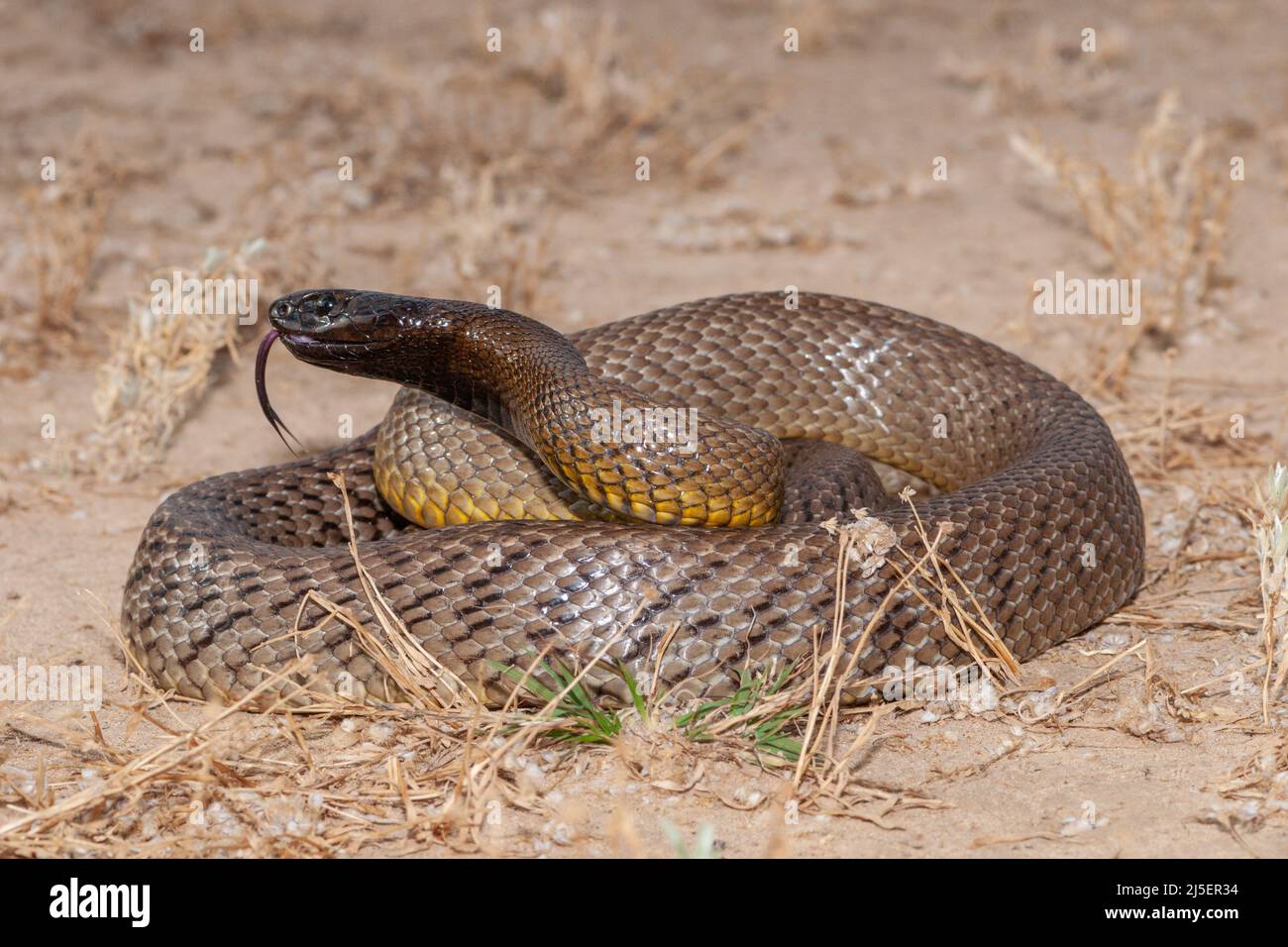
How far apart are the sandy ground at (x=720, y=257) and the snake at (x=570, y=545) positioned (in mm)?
285

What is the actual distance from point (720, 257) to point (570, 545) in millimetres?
5441

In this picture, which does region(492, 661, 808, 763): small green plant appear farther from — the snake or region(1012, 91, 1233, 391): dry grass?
region(1012, 91, 1233, 391): dry grass

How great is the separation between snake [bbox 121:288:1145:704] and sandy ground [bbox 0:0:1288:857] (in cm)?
28

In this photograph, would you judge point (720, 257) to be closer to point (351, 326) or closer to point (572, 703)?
point (351, 326)

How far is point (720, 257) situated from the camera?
32.1 feet

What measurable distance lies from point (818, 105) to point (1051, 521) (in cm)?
798

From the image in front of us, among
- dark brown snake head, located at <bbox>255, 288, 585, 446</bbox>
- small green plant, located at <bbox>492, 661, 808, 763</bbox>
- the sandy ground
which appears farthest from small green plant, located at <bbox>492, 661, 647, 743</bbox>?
dark brown snake head, located at <bbox>255, 288, 585, 446</bbox>

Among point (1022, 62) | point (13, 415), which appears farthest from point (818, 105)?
point (13, 415)

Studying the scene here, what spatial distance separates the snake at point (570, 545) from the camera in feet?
15.2

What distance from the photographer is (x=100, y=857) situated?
399 cm

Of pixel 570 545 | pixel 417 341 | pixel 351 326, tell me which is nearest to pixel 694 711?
pixel 570 545

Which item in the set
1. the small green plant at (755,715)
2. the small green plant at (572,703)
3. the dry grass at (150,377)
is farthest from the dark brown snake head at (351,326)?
the dry grass at (150,377)

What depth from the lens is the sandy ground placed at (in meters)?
4.20

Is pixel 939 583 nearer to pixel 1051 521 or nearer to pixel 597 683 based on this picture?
pixel 1051 521
